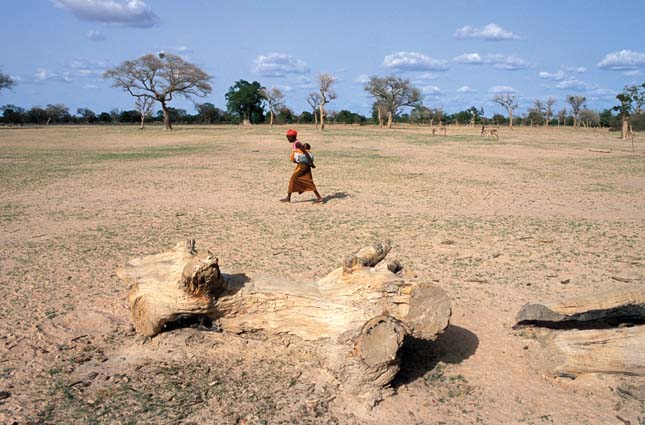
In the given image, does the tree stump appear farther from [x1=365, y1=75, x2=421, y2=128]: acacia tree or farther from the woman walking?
[x1=365, y1=75, x2=421, y2=128]: acacia tree

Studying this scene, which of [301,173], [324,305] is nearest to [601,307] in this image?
[324,305]

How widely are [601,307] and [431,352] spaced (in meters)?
1.28

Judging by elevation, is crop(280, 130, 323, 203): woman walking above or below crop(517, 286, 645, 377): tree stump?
above

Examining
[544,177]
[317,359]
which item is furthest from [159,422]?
[544,177]

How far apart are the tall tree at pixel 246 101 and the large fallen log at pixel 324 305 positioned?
68316mm

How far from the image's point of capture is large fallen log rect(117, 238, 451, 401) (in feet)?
11.8

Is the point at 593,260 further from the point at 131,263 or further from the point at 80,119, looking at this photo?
the point at 80,119

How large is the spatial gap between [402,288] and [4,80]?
2275 inches

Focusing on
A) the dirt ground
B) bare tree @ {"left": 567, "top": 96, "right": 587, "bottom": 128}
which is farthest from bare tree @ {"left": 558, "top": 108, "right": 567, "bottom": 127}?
the dirt ground

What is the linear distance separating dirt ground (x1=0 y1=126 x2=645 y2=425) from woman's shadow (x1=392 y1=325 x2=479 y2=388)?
0.02m

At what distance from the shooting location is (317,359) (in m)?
4.01

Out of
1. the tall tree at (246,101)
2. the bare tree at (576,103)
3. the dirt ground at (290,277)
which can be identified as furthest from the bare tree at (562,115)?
the dirt ground at (290,277)

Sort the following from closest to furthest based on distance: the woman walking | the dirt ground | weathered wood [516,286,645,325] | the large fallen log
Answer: the dirt ground < the large fallen log < weathered wood [516,286,645,325] < the woman walking

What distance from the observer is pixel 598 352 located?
367 cm
